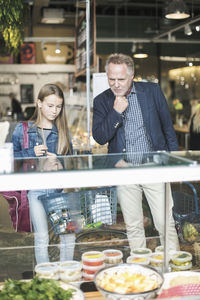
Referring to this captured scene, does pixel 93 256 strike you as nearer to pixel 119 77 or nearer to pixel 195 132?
pixel 119 77

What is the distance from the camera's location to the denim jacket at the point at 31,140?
3.33m

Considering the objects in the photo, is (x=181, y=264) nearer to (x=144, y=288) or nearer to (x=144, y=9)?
(x=144, y=288)

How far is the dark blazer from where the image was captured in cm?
313

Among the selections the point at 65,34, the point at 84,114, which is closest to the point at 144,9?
the point at 65,34

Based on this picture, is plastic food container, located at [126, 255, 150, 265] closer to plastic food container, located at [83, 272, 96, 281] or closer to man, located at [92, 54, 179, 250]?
plastic food container, located at [83, 272, 96, 281]

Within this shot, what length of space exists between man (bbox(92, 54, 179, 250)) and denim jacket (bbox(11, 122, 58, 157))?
0.37m

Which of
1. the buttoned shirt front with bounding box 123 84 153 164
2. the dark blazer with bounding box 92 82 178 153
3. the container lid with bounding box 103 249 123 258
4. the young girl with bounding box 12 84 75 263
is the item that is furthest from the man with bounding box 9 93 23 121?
the container lid with bounding box 103 249 123 258

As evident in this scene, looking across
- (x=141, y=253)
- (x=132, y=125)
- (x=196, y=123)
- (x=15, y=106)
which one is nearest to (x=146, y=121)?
(x=132, y=125)

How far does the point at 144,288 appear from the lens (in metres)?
1.90

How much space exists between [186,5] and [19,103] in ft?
21.3

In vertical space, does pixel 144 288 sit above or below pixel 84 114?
below

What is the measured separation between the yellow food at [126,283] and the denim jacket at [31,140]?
60.4 inches

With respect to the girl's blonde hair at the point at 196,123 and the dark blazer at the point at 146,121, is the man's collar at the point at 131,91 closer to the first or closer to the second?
the dark blazer at the point at 146,121

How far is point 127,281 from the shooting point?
198cm
